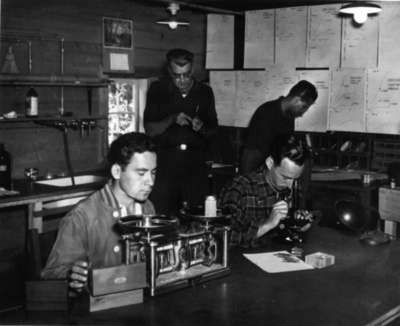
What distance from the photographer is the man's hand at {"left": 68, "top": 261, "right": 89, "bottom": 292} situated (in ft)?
7.06

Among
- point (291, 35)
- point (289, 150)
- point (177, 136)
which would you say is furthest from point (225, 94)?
point (289, 150)

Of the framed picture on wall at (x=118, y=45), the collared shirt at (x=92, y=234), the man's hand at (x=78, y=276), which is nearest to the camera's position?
the man's hand at (x=78, y=276)

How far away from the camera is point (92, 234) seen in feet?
8.46

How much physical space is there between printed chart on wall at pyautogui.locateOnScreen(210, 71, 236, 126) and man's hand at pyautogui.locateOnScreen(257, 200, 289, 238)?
3.38 metres

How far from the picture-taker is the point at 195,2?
561 cm

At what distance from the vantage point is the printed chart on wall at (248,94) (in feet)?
20.1

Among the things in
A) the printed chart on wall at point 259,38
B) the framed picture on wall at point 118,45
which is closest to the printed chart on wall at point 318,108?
the printed chart on wall at point 259,38

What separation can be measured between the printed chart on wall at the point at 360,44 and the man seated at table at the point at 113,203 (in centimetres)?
328

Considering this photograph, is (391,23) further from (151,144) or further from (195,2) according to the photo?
(151,144)

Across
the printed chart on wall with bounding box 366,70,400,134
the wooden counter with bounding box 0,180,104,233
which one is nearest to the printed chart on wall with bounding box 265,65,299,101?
the printed chart on wall with bounding box 366,70,400,134

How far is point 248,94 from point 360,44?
127 centimetres

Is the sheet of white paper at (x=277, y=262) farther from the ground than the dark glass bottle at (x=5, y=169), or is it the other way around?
the dark glass bottle at (x=5, y=169)

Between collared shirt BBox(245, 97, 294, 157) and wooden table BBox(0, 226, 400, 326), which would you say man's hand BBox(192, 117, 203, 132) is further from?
wooden table BBox(0, 226, 400, 326)

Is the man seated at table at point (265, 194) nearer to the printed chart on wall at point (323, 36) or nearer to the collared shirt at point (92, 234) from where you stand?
the collared shirt at point (92, 234)
